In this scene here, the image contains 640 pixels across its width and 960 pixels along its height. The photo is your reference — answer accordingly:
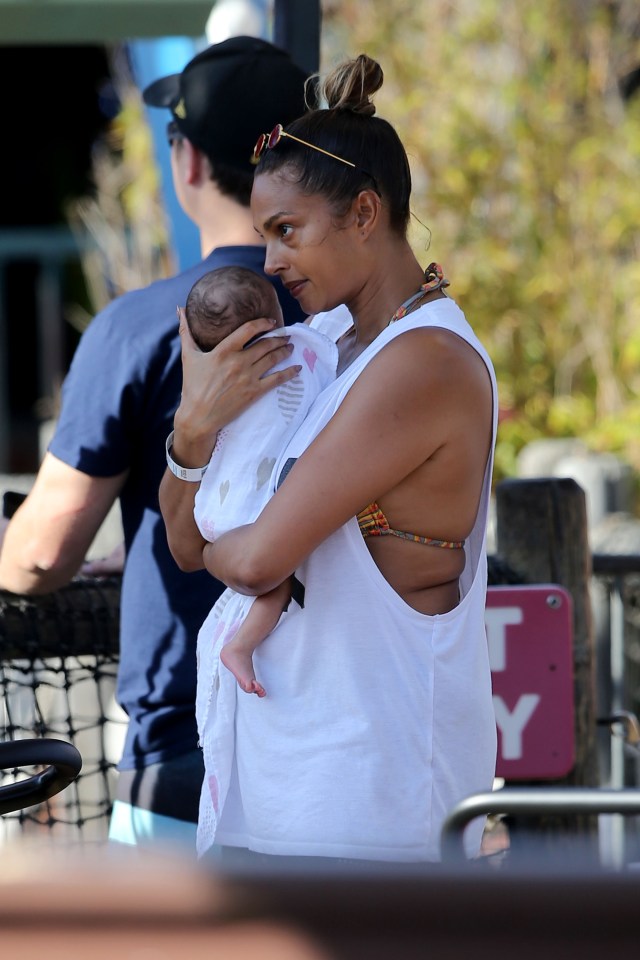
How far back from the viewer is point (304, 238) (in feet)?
5.97

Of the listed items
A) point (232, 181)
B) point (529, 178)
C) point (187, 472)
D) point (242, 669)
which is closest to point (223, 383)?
point (187, 472)

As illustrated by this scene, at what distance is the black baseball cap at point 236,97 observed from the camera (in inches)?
92.5

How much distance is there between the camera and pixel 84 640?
8.64 ft

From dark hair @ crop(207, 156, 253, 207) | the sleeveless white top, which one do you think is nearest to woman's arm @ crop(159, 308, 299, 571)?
the sleeveless white top

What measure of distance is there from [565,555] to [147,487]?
3.44ft

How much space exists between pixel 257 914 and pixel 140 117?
8.04 meters

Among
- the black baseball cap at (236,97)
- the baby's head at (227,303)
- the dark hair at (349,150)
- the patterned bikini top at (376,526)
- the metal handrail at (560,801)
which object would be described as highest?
the black baseball cap at (236,97)

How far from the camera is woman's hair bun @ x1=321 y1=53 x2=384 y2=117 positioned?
189 centimetres

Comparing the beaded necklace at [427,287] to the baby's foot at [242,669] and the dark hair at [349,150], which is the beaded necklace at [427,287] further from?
the baby's foot at [242,669]

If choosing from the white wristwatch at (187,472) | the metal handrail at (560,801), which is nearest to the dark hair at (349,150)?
the white wristwatch at (187,472)

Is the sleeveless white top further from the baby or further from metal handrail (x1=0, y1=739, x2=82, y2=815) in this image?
metal handrail (x1=0, y1=739, x2=82, y2=815)

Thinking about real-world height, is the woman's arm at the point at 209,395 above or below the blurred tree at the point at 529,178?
below

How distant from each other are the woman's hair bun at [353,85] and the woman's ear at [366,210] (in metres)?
0.15

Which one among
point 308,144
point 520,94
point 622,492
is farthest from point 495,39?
point 308,144
